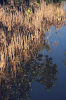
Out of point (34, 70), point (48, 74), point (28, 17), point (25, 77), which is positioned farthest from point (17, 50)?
point (28, 17)

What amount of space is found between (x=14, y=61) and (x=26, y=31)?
315cm

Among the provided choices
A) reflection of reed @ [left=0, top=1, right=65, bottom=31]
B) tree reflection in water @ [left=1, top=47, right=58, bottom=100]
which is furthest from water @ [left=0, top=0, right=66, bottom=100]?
reflection of reed @ [left=0, top=1, right=65, bottom=31]

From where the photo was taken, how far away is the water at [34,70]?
203 inches

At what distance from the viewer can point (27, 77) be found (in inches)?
233

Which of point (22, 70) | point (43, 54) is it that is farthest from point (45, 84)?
point (43, 54)

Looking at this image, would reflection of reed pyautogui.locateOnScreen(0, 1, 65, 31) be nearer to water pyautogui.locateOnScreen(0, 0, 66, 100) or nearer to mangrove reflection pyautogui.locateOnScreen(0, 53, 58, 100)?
water pyautogui.locateOnScreen(0, 0, 66, 100)

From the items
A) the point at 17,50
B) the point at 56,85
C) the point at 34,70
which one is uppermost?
the point at 17,50

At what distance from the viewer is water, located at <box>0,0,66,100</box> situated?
516 centimetres

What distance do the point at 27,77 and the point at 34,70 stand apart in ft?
1.79

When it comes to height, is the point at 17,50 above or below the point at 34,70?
above

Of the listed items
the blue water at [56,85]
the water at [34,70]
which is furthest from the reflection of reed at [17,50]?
the blue water at [56,85]

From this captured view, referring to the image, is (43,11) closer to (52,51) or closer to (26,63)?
(52,51)

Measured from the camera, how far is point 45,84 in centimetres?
562

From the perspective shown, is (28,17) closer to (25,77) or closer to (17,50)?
(17,50)
